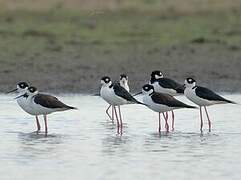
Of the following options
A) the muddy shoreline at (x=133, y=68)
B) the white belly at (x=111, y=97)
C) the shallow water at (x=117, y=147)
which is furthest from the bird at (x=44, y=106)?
the muddy shoreline at (x=133, y=68)

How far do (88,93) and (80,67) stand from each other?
235cm

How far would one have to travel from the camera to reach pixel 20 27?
25.7 meters

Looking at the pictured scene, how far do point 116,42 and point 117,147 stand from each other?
36.8ft

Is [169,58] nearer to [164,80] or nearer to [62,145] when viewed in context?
[164,80]

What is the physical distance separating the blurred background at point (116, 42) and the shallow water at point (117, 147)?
10.9ft

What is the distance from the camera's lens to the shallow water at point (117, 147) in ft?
35.7

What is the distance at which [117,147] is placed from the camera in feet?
41.2

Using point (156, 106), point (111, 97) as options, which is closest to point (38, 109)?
point (111, 97)

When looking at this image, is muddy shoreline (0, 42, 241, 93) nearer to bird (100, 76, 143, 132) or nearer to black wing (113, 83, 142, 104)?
bird (100, 76, 143, 132)

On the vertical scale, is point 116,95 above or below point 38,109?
above

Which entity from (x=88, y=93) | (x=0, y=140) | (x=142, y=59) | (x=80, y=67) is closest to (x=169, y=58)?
(x=142, y=59)

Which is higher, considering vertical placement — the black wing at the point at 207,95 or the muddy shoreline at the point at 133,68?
the muddy shoreline at the point at 133,68

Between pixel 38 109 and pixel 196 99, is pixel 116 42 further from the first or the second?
pixel 38 109

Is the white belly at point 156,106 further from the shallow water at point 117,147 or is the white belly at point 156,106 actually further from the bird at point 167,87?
the bird at point 167,87
